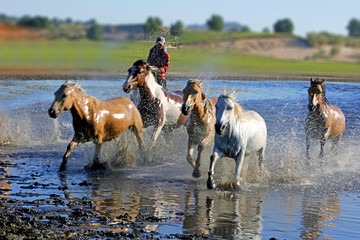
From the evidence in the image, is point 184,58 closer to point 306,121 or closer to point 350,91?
point 306,121

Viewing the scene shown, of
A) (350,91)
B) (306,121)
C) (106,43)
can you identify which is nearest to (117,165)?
(106,43)

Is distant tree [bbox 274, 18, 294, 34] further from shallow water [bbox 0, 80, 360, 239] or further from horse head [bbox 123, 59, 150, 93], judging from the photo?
horse head [bbox 123, 59, 150, 93]

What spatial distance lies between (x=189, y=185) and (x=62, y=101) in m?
2.36

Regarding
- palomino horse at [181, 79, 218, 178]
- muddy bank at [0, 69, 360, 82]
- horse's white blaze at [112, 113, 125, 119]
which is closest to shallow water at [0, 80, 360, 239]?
palomino horse at [181, 79, 218, 178]

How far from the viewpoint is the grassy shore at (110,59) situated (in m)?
10.3

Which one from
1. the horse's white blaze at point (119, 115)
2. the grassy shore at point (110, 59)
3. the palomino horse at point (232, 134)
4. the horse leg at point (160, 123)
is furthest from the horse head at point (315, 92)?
the horse's white blaze at point (119, 115)

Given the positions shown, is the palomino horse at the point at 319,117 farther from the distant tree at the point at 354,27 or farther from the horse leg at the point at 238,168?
the horse leg at the point at 238,168

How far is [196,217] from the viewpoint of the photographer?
7.73 metres

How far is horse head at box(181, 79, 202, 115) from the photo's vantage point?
941cm

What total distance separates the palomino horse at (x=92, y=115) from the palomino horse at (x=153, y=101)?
48cm

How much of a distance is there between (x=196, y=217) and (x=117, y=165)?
3.76 m

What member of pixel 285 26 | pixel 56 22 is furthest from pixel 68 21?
pixel 285 26

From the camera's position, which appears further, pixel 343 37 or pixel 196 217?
pixel 343 37

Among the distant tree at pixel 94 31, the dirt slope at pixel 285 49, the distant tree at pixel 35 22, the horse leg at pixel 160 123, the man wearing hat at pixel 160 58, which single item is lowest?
the horse leg at pixel 160 123
